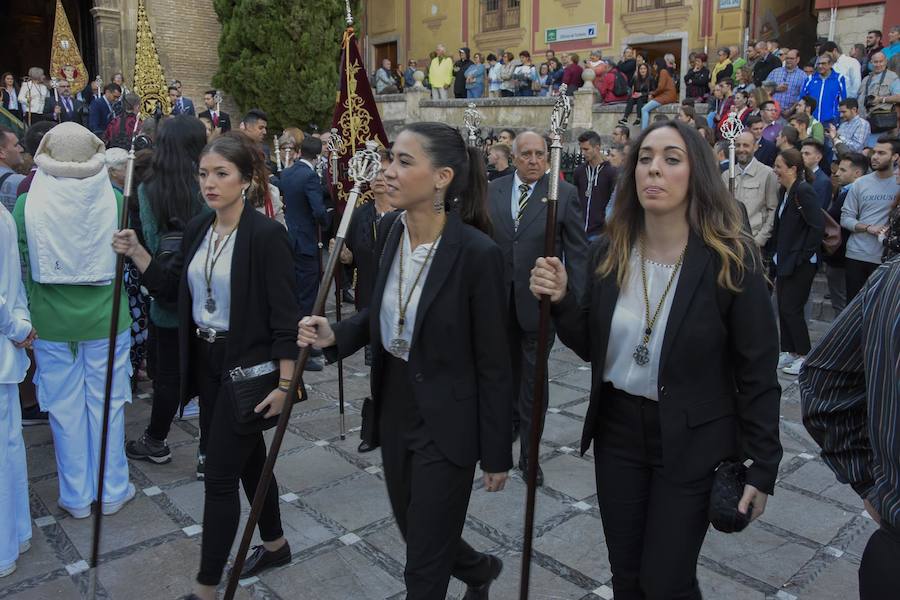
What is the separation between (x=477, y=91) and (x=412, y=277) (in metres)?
21.2

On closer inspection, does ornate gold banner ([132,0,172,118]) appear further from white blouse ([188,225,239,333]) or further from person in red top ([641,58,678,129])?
person in red top ([641,58,678,129])

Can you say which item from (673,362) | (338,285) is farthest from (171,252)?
(673,362)

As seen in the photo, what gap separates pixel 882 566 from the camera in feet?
5.84

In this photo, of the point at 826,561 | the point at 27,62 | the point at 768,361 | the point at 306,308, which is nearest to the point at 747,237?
the point at 768,361

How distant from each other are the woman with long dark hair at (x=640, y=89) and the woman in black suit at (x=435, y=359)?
15.8m

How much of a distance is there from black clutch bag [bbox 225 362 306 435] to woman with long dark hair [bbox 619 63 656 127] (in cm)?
1580

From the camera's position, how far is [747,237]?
8.28 feet

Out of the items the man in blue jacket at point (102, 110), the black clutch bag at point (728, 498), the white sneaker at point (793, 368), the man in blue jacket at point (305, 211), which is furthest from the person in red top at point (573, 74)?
the black clutch bag at point (728, 498)

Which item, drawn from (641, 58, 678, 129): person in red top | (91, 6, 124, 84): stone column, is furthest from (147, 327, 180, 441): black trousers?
(91, 6, 124, 84): stone column

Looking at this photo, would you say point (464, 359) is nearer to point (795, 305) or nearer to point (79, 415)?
point (79, 415)

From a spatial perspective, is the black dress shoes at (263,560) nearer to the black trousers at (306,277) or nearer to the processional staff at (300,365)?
the processional staff at (300,365)

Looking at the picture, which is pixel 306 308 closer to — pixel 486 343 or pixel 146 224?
pixel 146 224

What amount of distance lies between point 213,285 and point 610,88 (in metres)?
17.2

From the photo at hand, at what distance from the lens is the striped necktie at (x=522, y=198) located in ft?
15.8
